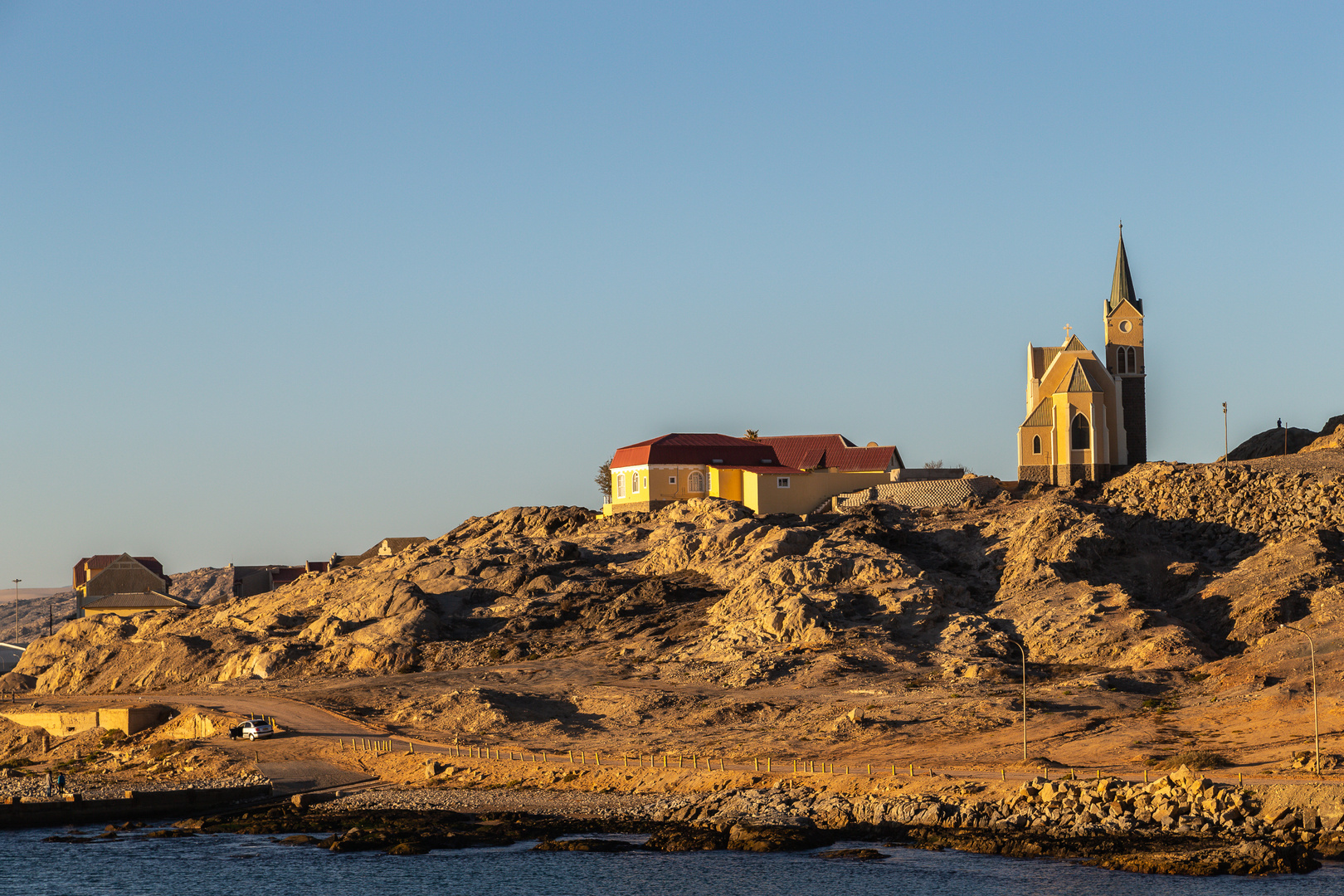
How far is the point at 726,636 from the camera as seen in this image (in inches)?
3967

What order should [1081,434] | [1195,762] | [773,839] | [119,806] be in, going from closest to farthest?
[773,839], [1195,762], [119,806], [1081,434]

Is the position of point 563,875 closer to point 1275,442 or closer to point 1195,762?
point 1195,762

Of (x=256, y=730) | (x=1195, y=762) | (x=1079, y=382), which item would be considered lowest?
(x=256, y=730)

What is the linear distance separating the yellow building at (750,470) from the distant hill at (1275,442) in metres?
35.4

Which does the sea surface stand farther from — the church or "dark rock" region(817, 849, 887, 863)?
the church

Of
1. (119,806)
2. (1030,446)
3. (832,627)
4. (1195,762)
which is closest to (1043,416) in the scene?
(1030,446)

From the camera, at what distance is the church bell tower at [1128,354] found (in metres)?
126

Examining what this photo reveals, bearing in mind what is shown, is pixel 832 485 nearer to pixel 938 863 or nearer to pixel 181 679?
pixel 181 679

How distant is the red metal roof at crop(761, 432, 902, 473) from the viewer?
128m

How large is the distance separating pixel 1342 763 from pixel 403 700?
55.1 m

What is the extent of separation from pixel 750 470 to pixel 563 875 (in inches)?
2777

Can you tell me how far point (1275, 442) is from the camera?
136000mm

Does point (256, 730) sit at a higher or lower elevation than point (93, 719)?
higher

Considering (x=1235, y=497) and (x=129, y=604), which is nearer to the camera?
(x=1235, y=497)
